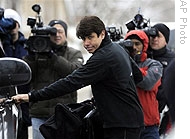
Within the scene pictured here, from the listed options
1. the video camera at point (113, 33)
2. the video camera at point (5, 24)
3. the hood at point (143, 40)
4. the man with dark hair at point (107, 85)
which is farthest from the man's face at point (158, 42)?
the man with dark hair at point (107, 85)

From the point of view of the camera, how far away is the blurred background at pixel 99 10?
9750 mm

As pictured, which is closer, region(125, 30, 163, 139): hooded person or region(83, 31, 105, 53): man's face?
region(83, 31, 105, 53): man's face

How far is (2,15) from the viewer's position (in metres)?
6.50

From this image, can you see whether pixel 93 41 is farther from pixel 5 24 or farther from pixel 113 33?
pixel 5 24

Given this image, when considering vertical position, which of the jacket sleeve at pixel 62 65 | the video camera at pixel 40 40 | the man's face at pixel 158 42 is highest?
the video camera at pixel 40 40

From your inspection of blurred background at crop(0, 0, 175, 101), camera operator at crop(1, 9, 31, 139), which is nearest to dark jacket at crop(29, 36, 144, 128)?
camera operator at crop(1, 9, 31, 139)

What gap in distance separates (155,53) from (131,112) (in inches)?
74.0

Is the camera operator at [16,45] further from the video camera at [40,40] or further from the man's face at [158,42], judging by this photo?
the man's face at [158,42]

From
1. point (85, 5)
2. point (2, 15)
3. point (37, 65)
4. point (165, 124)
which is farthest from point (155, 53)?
point (85, 5)

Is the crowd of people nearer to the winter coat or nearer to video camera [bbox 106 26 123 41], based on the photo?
the winter coat

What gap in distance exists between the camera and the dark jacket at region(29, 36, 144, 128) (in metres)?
4.53

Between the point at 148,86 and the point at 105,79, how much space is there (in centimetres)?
105

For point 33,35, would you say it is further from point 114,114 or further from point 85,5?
point 85,5

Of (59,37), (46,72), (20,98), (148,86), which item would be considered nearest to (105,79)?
(20,98)
